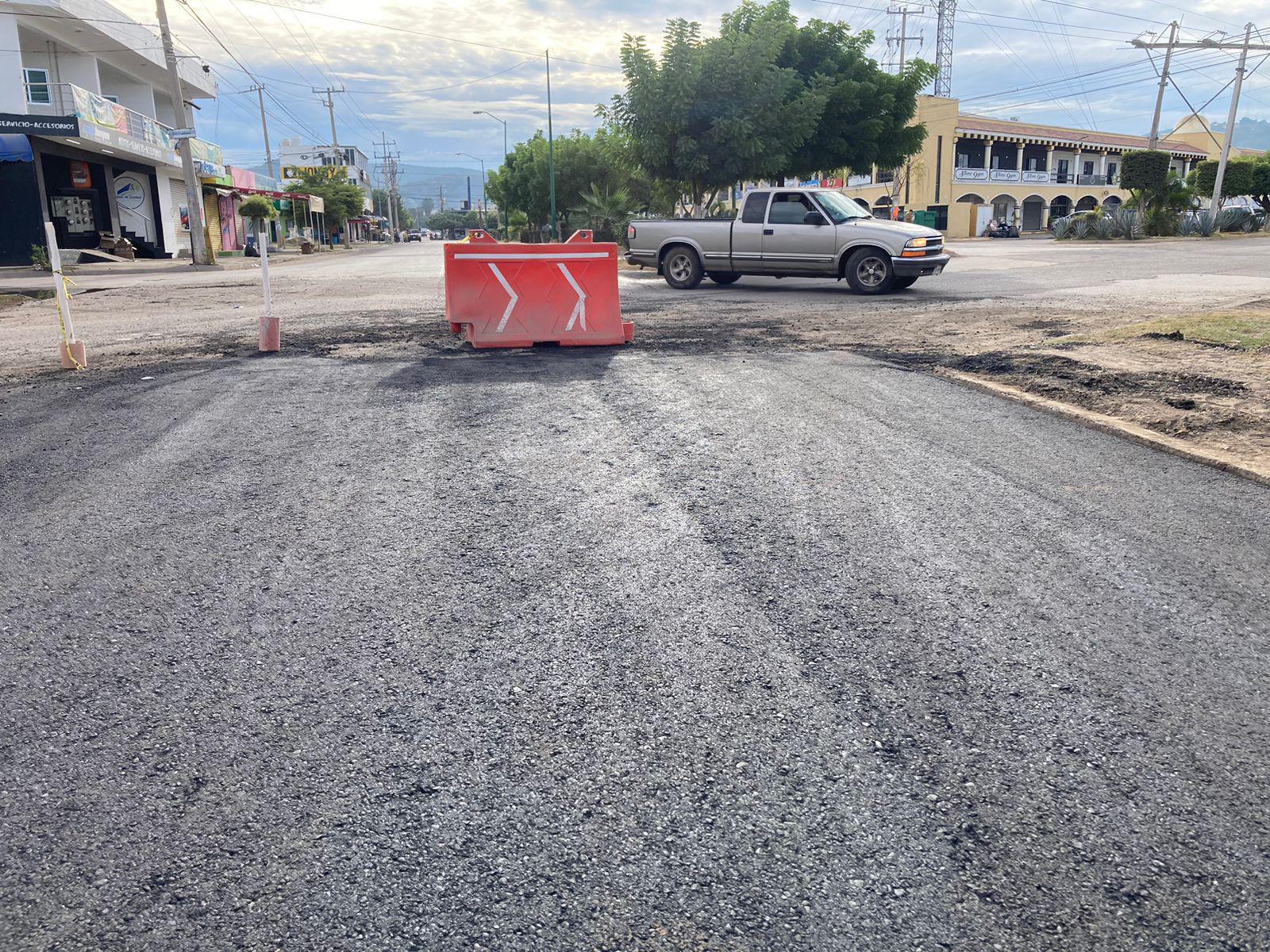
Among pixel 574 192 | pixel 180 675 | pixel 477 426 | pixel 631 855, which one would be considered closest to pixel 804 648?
pixel 631 855

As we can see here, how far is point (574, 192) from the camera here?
56.4 metres

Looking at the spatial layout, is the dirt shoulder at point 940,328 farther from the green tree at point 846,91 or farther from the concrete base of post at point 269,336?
the green tree at point 846,91

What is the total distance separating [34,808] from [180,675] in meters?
0.69

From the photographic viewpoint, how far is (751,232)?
17.7 meters

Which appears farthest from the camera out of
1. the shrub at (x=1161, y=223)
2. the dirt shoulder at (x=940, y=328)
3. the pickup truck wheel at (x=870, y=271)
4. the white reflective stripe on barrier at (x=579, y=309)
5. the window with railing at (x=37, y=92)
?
the shrub at (x=1161, y=223)

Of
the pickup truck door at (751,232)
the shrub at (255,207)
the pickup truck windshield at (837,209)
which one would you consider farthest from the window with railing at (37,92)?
the pickup truck windshield at (837,209)

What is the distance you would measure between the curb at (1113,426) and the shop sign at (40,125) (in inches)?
1319

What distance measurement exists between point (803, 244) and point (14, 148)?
28.8 meters

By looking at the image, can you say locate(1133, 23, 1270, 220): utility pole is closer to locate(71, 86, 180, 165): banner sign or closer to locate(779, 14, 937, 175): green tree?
locate(779, 14, 937, 175): green tree

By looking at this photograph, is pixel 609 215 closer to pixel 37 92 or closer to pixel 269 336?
pixel 37 92

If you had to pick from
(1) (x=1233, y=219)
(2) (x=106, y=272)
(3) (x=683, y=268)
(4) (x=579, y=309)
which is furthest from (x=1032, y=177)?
(4) (x=579, y=309)

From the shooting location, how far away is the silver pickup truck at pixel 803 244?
16.6 metres

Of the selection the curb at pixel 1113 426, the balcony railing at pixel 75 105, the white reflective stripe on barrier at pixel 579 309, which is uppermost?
the balcony railing at pixel 75 105

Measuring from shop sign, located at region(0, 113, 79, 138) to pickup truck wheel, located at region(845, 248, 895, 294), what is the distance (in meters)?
28.0
